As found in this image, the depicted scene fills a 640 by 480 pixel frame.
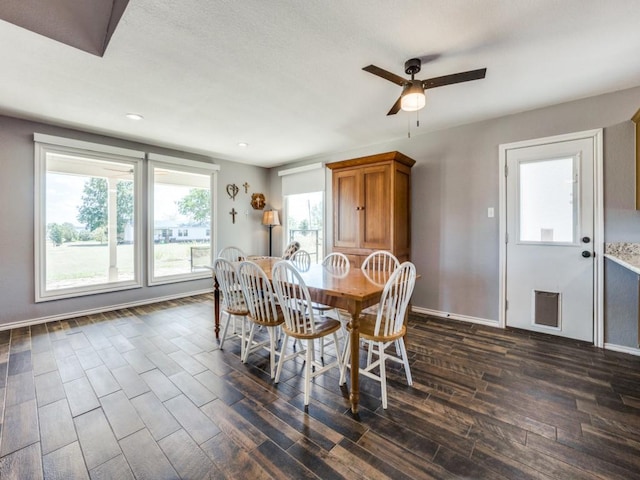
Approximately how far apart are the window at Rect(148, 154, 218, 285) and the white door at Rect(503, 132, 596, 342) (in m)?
4.61

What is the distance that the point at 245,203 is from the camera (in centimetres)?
570

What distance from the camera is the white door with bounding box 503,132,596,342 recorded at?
2848 mm

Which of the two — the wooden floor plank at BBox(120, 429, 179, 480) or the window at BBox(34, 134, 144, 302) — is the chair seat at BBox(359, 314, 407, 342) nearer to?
the wooden floor plank at BBox(120, 429, 179, 480)

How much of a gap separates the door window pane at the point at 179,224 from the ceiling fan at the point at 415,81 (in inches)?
156

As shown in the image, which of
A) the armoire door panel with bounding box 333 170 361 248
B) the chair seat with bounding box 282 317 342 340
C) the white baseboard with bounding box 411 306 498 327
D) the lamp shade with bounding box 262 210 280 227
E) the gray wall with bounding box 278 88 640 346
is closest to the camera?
the chair seat with bounding box 282 317 342 340

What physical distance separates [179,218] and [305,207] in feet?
7.35

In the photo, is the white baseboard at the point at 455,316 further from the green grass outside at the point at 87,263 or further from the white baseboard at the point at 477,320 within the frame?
the green grass outside at the point at 87,263

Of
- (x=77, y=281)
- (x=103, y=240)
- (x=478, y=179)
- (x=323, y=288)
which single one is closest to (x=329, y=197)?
(x=478, y=179)

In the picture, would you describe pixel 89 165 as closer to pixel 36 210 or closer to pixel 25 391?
pixel 36 210

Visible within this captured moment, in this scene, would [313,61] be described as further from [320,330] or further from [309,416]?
[309,416]

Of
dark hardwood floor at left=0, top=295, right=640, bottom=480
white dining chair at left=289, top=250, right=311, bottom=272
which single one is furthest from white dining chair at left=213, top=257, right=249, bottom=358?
white dining chair at left=289, top=250, right=311, bottom=272

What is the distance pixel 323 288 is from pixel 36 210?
389cm

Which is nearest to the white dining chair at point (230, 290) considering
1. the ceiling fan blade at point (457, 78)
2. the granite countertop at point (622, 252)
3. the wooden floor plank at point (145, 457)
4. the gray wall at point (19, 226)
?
the wooden floor plank at point (145, 457)

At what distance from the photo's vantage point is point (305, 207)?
5.43 metres
